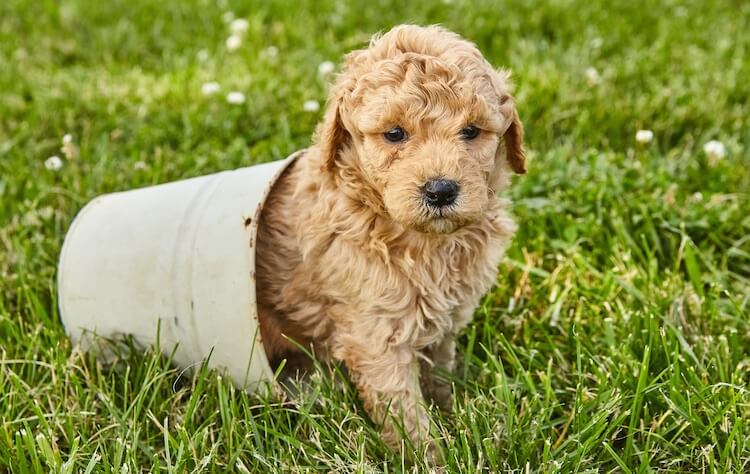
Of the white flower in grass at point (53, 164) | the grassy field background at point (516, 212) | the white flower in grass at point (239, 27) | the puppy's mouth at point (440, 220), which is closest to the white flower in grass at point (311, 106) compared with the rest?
the grassy field background at point (516, 212)

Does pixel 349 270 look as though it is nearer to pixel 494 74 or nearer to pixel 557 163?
pixel 494 74

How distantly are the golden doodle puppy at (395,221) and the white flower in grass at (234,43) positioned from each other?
10.2 feet

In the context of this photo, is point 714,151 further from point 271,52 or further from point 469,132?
point 271,52

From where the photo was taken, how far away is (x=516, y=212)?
4.60 m

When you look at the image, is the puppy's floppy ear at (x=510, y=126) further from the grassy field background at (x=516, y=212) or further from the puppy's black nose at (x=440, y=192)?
the grassy field background at (x=516, y=212)

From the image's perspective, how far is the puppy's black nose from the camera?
9.01 ft

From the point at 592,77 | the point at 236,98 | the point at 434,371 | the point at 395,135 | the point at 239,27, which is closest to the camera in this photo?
the point at 395,135

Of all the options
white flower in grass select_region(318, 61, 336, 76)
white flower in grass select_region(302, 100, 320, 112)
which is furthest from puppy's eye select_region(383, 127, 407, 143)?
white flower in grass select_region(318, 61, 336, 76)

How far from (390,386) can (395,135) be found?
91 cm

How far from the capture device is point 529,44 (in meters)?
6.40

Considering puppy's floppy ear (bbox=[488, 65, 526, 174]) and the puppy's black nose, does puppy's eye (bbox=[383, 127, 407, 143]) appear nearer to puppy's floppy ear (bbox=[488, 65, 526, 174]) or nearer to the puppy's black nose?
the puppy's black nose

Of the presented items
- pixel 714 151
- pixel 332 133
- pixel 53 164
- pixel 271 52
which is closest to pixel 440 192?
pixel 332 133

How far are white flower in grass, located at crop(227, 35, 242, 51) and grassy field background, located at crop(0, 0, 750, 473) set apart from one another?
0.07 m

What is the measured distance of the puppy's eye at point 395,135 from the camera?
2.86 m
